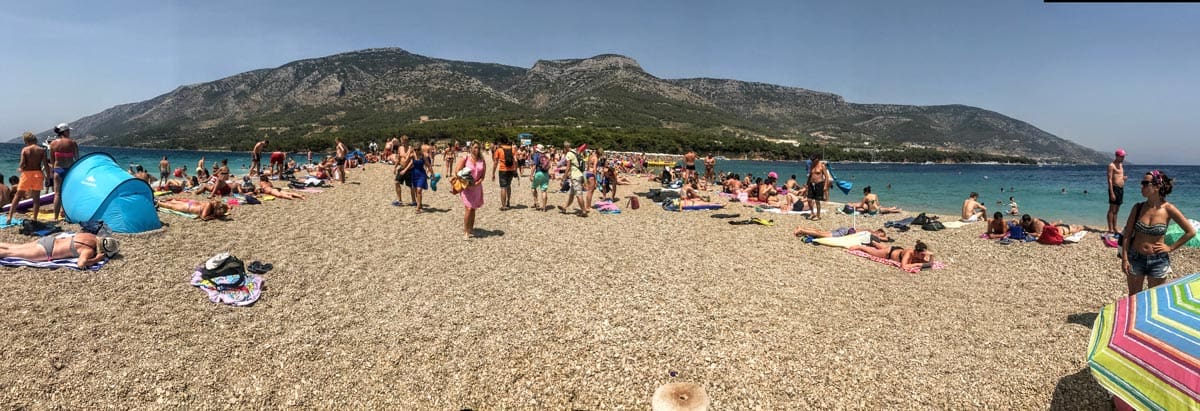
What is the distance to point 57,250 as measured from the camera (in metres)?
5.97

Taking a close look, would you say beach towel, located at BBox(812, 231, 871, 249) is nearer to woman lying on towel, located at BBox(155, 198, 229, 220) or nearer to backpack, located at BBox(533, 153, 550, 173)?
backpack, located at BBox(533, 153, 550, 173)

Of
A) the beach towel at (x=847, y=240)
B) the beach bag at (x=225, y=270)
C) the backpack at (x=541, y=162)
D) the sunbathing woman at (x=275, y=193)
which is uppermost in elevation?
the backpack at (x=541, y=162)

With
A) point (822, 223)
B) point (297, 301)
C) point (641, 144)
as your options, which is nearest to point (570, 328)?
point (297, 301)

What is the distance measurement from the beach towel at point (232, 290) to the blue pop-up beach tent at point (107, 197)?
356 centimetres

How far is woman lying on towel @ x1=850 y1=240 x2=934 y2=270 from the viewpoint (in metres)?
7.80

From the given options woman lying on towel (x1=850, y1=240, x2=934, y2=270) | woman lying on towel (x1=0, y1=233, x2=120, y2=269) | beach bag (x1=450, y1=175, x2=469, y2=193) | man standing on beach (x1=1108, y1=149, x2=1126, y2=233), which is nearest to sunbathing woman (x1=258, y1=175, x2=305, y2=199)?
woman lying on towel (x1=0, y1=233, x2=120, y2=269)

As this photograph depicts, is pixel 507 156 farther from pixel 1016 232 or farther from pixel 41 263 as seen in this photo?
pixel 1016 232

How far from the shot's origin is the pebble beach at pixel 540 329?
12.5 feet

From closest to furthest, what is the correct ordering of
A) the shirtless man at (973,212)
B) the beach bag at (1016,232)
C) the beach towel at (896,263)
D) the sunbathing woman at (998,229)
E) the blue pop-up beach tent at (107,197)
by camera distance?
the beach towel at (896,263), the blue pop-up beach tent at (107,197), the beach bag at (1016,232), the sunbathing woman at (998,229), the shirtless man at (973,212)

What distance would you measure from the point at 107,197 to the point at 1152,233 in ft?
46.7

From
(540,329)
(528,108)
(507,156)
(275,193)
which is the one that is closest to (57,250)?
(540,329)

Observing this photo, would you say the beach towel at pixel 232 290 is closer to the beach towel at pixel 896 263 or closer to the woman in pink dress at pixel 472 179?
the woman in pink dress at pixel 472 179

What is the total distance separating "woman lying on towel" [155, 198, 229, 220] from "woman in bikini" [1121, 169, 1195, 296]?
14.0 m

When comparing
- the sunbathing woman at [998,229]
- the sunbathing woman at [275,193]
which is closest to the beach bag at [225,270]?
the sunbathing woman at [275,193]
